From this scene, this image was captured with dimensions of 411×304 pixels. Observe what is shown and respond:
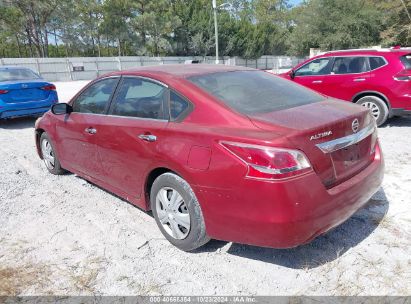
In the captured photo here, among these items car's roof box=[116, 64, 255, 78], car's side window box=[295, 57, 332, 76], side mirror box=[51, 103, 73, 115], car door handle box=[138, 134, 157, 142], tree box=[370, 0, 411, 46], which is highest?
Answer: tree box=[370, 0, 411, 46]

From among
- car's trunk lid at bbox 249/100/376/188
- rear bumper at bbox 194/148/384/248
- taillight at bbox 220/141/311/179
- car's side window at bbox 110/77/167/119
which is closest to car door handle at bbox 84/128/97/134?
car's side window at bbox 110/77/167/119

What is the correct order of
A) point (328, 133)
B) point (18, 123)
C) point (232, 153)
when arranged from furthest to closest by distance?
point (18, 123) < point (328, 133) < point (232, 153)

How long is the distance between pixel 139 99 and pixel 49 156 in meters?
2.38

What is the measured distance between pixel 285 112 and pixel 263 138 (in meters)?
0.53

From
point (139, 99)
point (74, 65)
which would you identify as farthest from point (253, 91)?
point (74, 65)

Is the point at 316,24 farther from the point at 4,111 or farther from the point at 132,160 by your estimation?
the point at 132,160

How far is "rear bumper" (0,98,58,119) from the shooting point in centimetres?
838

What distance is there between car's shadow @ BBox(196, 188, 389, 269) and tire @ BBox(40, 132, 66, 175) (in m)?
2.81

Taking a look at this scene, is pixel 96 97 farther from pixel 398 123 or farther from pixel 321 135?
pixel 398 123

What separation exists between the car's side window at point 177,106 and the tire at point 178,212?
0.50 metres

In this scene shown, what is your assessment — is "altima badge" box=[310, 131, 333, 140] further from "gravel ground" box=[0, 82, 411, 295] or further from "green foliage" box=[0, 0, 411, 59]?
"green foliage" box=[0, 0, 411, 59]

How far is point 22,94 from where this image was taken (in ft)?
28.1

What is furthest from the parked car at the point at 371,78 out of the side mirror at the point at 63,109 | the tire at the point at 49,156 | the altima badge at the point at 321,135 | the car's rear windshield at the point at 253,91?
the tire at the point at 49,156

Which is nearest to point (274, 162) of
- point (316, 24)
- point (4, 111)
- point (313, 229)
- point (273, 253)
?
point (313, 229)
